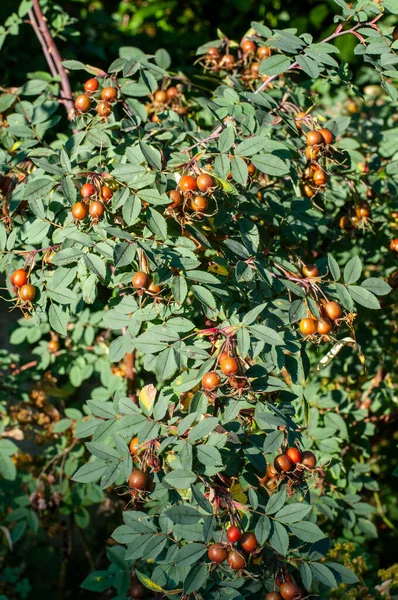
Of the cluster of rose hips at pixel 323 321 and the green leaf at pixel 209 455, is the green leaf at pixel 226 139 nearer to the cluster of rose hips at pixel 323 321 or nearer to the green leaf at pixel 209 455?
the cluster of rose hips at pixel 323 321

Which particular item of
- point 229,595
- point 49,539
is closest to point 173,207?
point 229,595

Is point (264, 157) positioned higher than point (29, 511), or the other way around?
point (264, 157)

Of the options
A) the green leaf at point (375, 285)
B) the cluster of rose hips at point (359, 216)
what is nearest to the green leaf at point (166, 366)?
the green leaf at point (375, 285)

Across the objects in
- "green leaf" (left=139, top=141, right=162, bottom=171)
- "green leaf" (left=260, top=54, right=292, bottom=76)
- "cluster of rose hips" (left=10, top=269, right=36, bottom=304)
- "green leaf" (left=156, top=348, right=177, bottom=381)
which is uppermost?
"green leaf" (left=260, top=54, right=292, bottom=76)

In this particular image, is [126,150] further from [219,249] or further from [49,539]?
[49,539]

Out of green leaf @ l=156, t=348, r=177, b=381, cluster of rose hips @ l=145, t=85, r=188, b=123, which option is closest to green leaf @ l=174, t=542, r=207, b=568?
green leaf @ l=156, t=348, r=177, b=381

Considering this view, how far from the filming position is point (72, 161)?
4.69 feet

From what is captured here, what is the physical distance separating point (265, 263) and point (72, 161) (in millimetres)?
485

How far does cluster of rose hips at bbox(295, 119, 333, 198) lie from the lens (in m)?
1.46

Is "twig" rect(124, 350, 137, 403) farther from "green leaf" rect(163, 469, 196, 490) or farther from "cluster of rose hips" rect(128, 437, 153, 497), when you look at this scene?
"green leaf" rect(163, 469, 196, 490)

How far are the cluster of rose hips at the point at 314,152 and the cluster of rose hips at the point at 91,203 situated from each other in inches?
18.5

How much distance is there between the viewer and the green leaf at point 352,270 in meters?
1.38

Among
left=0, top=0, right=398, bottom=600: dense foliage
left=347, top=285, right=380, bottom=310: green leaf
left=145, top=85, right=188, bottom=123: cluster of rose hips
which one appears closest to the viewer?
left=0, top=0, right=398, bottom=600: dense foliage

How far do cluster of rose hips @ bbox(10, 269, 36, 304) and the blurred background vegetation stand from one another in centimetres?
126
